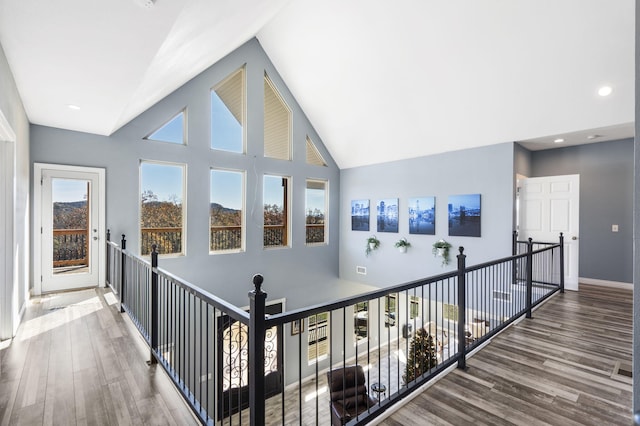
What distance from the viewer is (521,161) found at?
19.6ft

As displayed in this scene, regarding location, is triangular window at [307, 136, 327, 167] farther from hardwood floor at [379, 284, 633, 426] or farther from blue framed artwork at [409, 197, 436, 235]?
hardwood floor at [379, 284, 633, 426]

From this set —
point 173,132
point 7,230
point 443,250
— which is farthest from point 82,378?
point 443,250

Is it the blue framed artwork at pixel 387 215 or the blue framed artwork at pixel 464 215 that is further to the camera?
the blue framed artwork at pixel 387 215

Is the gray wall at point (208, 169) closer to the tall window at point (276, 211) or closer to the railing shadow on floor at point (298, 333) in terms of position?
the tall window at point (276, 211)

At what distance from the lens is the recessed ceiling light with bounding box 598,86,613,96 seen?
4296mm

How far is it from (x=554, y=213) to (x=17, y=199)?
8008 millimetres

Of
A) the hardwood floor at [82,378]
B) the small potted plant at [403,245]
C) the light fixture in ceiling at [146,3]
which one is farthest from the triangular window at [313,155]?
the light fixture in ceiling at [146,3]

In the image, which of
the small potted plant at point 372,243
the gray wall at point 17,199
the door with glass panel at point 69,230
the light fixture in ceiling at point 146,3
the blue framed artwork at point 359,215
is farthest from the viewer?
the blue framed artwork at point 359,215

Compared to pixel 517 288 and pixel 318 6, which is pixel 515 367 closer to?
pixel 517 288

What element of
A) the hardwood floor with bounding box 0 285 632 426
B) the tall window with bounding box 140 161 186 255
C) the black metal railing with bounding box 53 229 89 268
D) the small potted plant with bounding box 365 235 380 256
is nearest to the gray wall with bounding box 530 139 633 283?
the hardwood floor with bounding box 0 285 632 426

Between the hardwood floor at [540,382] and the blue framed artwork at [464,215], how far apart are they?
88.9 inches

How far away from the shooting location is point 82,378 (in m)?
2.39

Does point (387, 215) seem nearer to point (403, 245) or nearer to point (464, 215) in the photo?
→ point (403, 245)

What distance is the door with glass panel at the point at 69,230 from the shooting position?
461cm
